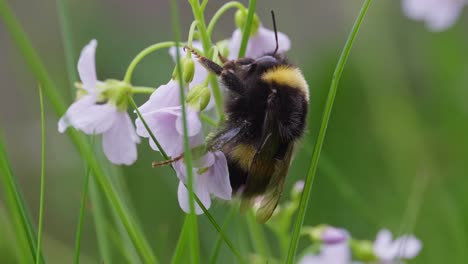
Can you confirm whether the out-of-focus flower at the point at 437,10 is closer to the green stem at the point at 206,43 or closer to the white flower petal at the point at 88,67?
the green stem at the point at 206,43

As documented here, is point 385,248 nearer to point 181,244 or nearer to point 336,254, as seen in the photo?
point 336,254

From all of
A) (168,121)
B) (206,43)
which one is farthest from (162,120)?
(206,43)

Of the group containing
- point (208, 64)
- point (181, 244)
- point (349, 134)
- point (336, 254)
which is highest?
point (208, 64)

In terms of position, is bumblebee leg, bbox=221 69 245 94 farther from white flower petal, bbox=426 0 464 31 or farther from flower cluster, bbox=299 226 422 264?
white flower petal, bbox=426 0 464 31

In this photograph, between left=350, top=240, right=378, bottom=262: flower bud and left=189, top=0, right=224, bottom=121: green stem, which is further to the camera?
left=350, top=240, right=378, bottom=262: flower bud

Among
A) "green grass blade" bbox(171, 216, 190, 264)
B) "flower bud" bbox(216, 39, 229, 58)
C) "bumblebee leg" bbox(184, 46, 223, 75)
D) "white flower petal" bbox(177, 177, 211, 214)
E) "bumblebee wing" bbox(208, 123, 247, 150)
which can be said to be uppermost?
"bumblebee leg" bbox(184, 46, 223, 75)

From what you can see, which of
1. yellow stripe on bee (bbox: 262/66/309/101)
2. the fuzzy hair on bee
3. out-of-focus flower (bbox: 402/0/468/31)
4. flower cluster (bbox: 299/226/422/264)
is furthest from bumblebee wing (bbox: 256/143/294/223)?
out-of-focus flower (bbox: 402/0/468/31)

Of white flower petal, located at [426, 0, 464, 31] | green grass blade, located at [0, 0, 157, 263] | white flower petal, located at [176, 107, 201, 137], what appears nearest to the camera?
green grass blade, located at [0, 0, 157, 263]
